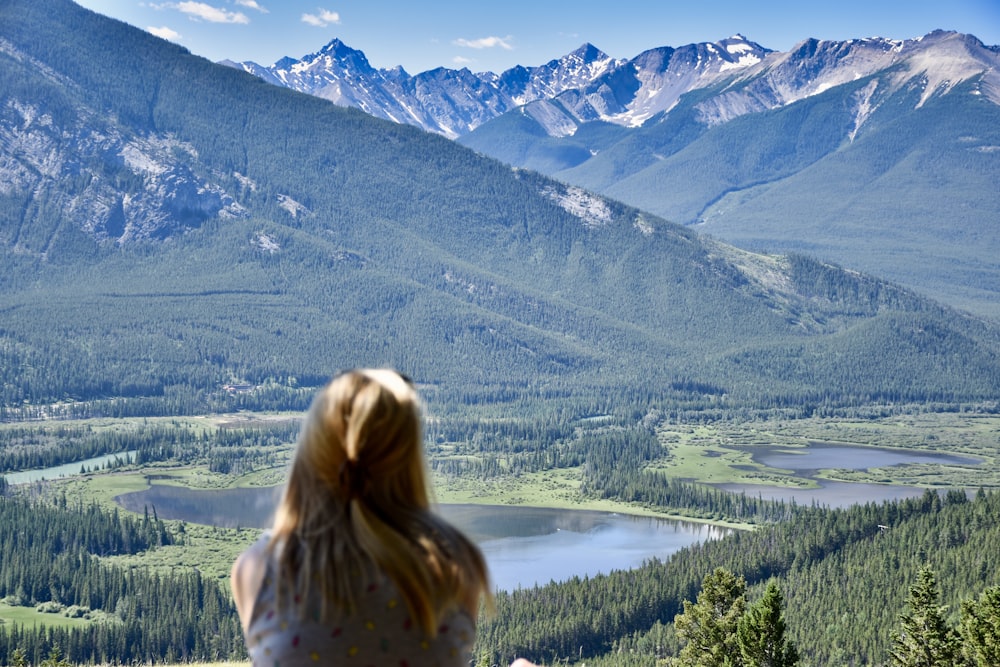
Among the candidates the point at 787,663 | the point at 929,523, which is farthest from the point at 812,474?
the point at 787,663

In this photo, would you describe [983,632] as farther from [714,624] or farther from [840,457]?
[840,457]

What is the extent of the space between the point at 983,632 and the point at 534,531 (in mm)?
87975

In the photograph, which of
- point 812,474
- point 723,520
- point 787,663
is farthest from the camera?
point 812,474

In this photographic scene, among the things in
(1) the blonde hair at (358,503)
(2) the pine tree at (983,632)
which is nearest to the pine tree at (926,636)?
(2) the pine tree at (983,632)

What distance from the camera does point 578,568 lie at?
4126 inches

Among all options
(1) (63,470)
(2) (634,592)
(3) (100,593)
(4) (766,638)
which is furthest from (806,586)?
(1) (63,470)

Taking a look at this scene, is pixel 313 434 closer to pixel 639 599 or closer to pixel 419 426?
pixel 419 426

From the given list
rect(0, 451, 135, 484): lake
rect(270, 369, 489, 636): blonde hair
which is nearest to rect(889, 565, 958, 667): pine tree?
rect(270, 369, 489, 636): blonde hair

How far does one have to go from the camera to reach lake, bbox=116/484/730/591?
346ft

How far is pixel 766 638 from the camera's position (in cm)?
3634

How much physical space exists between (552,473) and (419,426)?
518 feet

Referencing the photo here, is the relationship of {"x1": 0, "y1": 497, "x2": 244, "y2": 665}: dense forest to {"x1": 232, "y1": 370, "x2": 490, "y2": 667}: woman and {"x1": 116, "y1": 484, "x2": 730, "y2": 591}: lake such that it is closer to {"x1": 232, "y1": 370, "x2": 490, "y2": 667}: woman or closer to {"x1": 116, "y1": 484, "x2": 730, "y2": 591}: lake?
{"x1": 116, "y1": 484, "x2": 730, "y2": 591}: lake

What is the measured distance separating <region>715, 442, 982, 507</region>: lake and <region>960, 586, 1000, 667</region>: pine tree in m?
93.3

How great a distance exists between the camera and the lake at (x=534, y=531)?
105500 mm
